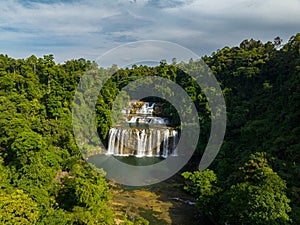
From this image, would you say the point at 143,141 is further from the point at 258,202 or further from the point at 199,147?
the point at 258,202

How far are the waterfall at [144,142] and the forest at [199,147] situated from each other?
1.46 meters

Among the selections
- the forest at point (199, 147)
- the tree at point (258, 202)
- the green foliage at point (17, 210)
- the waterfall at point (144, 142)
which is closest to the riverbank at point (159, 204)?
the forest at point (199, 147)

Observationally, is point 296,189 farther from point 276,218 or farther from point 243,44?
point 243,44

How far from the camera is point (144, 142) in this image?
2170cm

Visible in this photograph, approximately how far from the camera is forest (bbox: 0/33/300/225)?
Result: 927 centimetres

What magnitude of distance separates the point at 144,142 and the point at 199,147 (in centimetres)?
464

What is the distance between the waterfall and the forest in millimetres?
1456

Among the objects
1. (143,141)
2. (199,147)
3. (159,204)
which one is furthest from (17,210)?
(199,147)

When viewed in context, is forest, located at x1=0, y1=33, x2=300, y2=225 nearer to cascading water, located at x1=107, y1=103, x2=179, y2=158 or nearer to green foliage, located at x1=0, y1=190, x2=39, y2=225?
green foliage, located at x1=0, y1=190, x2=39, y2=225

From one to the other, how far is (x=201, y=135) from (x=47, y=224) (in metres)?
14.3

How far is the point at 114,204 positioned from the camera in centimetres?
1351

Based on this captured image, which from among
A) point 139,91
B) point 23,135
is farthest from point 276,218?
point 139,91

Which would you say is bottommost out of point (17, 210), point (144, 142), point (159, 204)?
point (159, 204)

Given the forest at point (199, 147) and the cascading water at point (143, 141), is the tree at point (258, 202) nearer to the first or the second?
the forest at point (199, 147)
